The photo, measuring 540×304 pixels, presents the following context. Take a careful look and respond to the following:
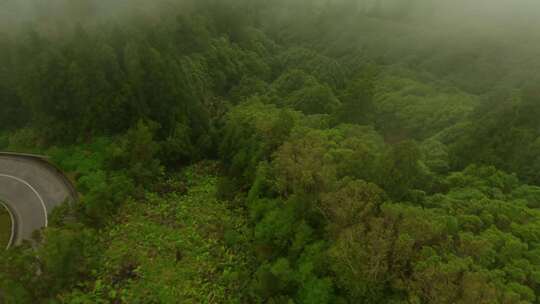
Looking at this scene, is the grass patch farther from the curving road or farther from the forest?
the forest

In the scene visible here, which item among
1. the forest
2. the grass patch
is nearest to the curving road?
the grass patch

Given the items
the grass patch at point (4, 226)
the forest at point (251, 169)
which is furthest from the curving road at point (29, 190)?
the forest at point (251, 169)

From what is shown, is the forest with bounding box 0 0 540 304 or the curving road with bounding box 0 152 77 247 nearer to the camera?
the forest with bounding box 0 0 540 304

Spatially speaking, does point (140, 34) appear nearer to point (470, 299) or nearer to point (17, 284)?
point (17, 284)

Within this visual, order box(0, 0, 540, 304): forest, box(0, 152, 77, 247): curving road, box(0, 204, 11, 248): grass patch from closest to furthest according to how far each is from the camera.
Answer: box(0, 0, 540, 304): forest < box(0, 204, 11, 248): grass patch < box(0, 152, 77, 247): curving road

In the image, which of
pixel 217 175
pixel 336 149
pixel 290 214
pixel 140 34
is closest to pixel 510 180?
pixel 336 149

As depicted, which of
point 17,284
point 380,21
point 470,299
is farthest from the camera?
point 380,21

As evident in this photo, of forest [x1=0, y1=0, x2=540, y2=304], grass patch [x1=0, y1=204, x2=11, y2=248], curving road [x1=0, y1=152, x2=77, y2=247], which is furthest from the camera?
curving road [x1=0, y1=152, x2=77, y2=247]
